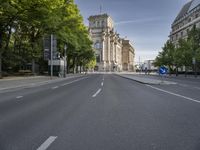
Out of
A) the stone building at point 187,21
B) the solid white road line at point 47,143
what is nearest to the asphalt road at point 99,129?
the solid white road line at point 47,143

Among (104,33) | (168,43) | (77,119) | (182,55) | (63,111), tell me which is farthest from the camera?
(104,33)

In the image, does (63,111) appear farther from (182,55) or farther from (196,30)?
(196,30)

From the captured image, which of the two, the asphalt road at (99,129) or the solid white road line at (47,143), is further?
the asphalt road at (99,129)

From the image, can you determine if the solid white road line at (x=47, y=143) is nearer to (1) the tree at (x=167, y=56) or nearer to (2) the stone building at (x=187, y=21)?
(1) the tree at (x=167, y=56)

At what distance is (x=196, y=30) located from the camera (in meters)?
60.0

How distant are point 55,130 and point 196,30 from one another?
5961cm

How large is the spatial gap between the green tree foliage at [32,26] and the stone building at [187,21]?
44.5 meters

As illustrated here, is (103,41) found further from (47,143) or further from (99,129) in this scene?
(47,143)

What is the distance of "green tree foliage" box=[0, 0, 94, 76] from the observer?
1087 inches

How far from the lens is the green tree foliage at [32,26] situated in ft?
90.6

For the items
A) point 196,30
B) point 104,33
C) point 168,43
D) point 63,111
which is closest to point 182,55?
point 196,30

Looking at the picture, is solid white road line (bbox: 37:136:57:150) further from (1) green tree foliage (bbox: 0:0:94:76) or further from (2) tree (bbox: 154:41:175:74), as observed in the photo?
(2) tree (bbox: 154:41:175:74)

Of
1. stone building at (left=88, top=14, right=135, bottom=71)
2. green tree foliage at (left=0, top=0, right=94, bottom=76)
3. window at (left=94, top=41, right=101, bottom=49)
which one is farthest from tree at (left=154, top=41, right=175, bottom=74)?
window at (left=94, top=41, right=101, bottom=49)

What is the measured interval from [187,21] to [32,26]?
229ft
